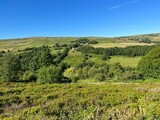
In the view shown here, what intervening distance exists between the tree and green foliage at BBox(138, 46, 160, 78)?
3238 centimetres

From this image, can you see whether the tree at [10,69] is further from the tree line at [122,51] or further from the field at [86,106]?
the tree line at [122,51]

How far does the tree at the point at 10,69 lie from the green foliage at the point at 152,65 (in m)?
32.4

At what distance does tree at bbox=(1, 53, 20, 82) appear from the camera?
56656 millimetres

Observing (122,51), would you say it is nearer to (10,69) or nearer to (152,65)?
(152,65)

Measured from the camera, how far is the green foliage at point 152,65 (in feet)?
183

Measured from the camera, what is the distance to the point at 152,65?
5656 cm

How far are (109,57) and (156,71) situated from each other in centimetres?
5431

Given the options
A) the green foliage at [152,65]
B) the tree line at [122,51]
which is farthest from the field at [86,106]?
the tree line at [122,51]

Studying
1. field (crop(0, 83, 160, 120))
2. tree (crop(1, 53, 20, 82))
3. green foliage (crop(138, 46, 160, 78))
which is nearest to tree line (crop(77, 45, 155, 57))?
green foliage (crop(138, 46, 160, 78))

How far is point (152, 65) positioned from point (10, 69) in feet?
117

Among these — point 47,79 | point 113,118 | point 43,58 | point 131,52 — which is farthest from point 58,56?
point 113,118

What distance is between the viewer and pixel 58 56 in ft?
360

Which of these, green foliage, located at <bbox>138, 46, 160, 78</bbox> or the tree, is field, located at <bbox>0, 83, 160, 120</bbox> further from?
green foliage, located at <bbox>138, 46, 160, 78</bbox>

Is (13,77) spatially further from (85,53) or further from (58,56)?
(85,53)
